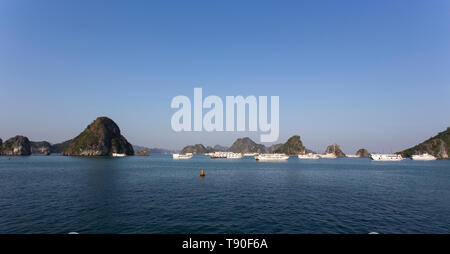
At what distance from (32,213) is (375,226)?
49.7 metres

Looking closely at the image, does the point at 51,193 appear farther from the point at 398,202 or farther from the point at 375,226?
the point at 398,202

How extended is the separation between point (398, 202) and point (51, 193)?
239 feet

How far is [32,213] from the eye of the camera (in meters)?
32.3
